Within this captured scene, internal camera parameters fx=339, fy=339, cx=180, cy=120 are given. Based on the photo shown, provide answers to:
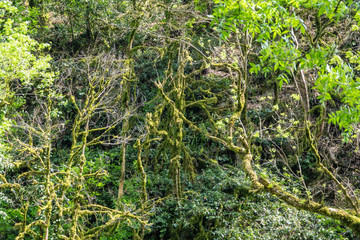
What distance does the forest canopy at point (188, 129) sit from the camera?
14.9 feet

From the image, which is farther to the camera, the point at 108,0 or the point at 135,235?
the point at 108,0

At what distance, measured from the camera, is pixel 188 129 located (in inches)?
448

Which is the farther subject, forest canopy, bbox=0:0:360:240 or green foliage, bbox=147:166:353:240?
green foliage, bbox=147:166:353:240

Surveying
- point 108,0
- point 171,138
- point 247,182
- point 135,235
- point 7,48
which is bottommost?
point 135,235

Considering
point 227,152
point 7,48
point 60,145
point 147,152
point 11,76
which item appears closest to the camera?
point 7,48

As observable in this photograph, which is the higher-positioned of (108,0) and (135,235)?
(108,0)

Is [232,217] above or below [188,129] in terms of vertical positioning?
below

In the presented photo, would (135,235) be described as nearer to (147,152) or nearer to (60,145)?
(147,152)

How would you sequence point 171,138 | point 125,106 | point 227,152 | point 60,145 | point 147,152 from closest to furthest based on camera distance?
point 125,106 → point 171,138 → point 147,152 → point 227,152 → point 60,145

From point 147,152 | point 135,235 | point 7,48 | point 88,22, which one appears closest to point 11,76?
point 7,48

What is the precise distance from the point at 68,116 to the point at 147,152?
4348 millimetres

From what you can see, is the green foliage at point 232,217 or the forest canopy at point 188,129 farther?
the green foliage at point 232,217

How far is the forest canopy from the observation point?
14.9 ft

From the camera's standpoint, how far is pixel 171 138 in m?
9.27
